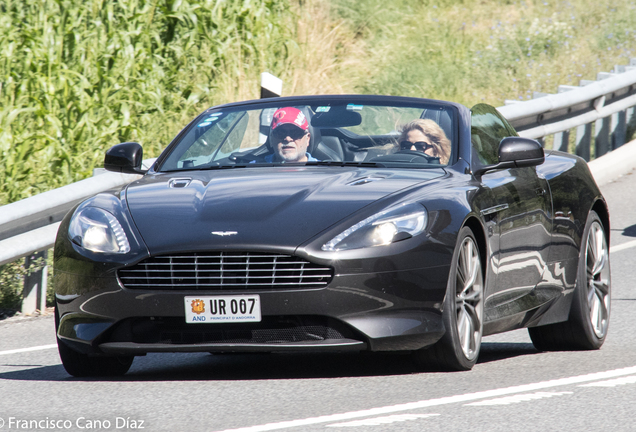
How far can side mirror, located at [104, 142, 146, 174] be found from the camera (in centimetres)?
682

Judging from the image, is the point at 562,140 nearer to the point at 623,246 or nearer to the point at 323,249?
the point at 623,246

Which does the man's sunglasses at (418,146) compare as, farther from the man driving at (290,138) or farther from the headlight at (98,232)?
the headlight at (98,232)

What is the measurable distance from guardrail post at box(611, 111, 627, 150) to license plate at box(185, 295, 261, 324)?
11.4 m

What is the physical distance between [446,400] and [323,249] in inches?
33.1

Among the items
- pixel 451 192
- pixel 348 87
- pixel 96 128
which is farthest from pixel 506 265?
pixel 348 87

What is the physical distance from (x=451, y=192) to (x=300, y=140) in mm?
1177

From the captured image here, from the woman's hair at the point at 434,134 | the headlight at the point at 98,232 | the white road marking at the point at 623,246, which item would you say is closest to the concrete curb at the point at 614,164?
the white road marking at the point at 623,246

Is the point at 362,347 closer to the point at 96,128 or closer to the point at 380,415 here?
the point at 380,415

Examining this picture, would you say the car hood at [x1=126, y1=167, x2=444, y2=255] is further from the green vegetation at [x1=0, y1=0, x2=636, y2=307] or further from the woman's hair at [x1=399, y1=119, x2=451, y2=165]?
the green vegetation at [x1=0, y1=0, x2=636, y2=307]

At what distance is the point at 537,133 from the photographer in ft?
44.8

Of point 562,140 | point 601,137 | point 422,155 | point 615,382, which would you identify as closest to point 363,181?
point 422,155

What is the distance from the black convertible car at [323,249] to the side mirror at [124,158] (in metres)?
0.01

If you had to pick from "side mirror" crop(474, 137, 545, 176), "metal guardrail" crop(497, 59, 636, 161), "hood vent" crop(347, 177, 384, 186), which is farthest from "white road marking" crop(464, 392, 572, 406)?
"metal guardrail" crop(497, 59, 636, 161)

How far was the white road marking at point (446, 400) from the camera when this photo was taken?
4609mm
